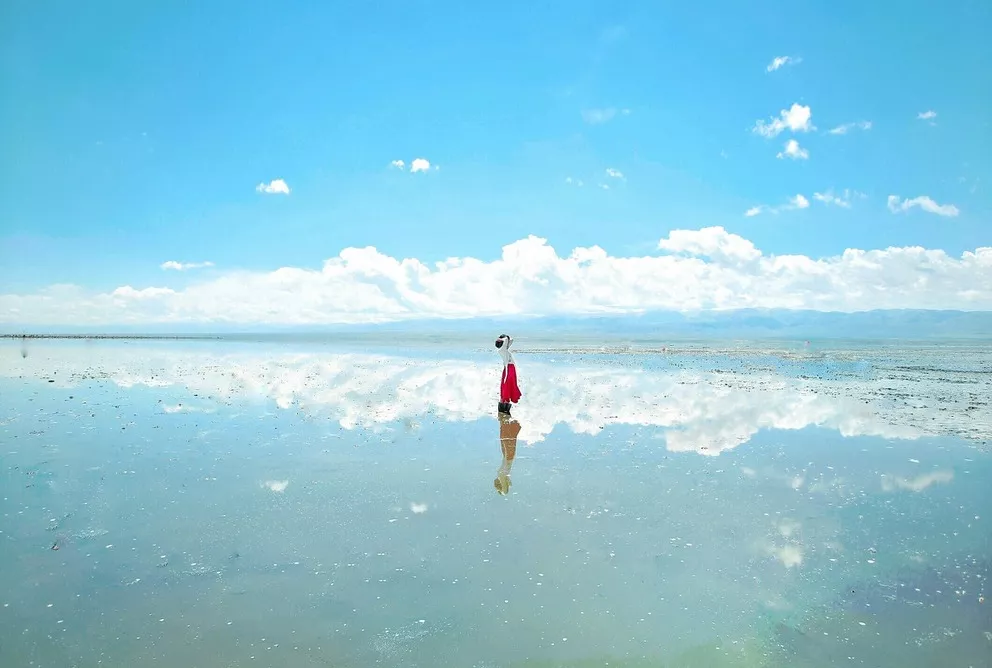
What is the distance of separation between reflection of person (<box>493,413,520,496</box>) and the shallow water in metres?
0.22

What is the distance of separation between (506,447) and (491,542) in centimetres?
662

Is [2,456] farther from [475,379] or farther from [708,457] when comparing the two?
[475,379]

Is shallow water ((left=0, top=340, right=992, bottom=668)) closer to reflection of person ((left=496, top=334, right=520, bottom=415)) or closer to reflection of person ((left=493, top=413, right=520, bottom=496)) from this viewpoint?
reflection of person ((left=493, top=413, right=520, bottom=496))

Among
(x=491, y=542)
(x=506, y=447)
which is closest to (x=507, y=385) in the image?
(x=506, y=447)

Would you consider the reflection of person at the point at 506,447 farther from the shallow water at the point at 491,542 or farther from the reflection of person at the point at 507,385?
the reflection of person at the point at 507,385

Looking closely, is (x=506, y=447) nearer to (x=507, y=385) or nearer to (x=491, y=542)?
(x=507, y=385)

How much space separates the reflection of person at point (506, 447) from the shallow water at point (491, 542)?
218 mm

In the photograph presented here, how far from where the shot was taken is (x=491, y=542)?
348 inches

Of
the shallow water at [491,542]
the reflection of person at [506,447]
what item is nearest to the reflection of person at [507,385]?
the reflection of person at [506,447]

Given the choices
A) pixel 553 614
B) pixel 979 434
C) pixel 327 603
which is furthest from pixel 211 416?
pixel 979 434

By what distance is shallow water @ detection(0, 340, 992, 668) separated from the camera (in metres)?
6.30

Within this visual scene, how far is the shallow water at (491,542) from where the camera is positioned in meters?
6.30

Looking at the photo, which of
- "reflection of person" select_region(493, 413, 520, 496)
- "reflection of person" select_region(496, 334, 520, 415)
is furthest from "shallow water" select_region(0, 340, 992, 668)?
"reflection of person" select_region(496, 334, 520, 415)

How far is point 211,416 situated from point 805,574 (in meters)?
18.8
